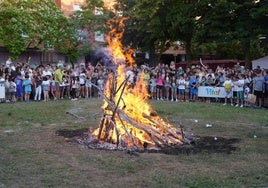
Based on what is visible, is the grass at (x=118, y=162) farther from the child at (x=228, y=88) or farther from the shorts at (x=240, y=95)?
the child at (x=228, y=88)

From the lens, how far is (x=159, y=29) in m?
35.0

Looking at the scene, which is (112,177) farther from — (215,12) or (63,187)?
(215,12)

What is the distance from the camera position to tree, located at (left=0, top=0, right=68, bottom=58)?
3528 centimetres

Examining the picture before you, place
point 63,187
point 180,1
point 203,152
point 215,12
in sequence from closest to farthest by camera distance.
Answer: point 63,187, point 203,152, point 215,12, point 180,1

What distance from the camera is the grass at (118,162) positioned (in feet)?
25.1

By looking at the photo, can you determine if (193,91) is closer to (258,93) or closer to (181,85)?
(181,85)

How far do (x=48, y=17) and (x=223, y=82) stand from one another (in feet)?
60.8

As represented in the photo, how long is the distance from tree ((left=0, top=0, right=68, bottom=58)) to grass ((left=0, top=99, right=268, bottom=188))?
2194 centimetres

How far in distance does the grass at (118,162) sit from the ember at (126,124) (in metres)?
0.71

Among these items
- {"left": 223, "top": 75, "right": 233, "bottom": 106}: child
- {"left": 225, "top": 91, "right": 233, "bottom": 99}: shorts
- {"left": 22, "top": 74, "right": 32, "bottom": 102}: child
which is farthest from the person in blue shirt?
{"left": 22, "top": 74, "right": 32, "bottom": 102}: child

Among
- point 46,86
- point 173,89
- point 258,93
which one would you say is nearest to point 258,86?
point 258,93

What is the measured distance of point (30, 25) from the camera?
1398 inches

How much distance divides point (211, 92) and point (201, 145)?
40.8 feet

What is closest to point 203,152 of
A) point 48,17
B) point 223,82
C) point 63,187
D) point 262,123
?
point 63,187
